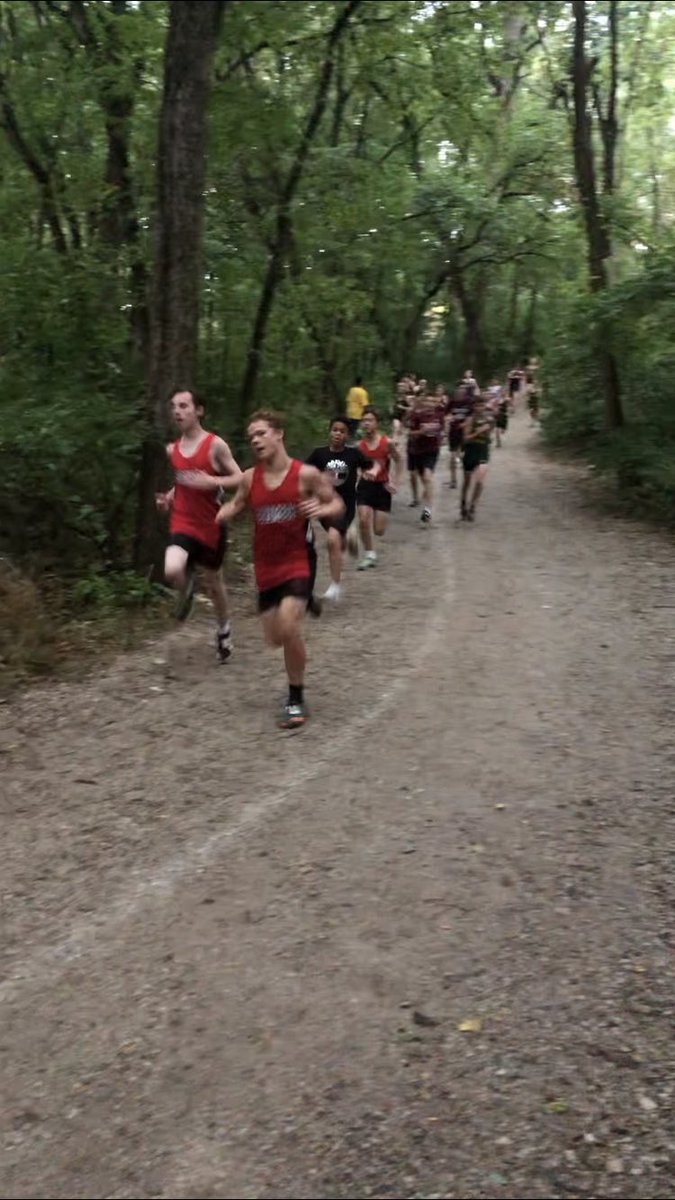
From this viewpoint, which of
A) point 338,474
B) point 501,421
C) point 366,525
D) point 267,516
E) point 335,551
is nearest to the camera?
point 267,516

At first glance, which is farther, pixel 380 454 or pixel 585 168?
pixel 585 168

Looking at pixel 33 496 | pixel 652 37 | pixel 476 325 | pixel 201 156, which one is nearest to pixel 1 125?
pixel 201 156

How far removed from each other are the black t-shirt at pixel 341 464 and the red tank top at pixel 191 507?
2755 millimetres

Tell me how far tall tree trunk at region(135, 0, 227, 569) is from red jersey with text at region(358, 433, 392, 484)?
3.07 meters

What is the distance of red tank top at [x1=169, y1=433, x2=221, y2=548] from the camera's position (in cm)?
772

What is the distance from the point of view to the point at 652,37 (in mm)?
24953

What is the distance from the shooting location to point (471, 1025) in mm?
3789

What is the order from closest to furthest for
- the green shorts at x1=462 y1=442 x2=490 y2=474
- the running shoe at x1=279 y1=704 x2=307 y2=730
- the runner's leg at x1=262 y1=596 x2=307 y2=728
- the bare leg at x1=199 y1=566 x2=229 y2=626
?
the runner's leg at x1=262 y1=596 x2=307 y2=728, the running shoe at x1=279 y1=704 x2=307 y2=730, the bare leg at x1=199 y1=566 x2=229 y2=626, the green shorts at x1=462 y1=442 x2=490 y2=474

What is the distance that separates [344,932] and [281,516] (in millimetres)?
3047

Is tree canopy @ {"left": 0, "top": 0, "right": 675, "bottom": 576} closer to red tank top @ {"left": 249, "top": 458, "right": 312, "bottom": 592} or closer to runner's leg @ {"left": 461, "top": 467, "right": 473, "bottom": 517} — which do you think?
runner's leg @ {"left": 461, "top": 467, "right": 473, "bottom": 517}

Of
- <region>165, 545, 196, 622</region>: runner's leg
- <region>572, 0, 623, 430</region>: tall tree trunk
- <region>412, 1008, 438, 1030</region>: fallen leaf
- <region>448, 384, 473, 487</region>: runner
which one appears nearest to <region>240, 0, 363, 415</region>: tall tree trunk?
<region>448, 384, 473, 487</region>: runner

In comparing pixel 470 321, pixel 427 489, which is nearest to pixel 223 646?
pixel 427 489

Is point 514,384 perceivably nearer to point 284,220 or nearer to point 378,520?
point 284,220

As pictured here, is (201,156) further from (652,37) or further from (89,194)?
(652,37)
